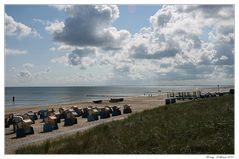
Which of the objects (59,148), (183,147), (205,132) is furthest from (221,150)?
(59,148)

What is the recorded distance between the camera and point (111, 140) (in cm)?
1197

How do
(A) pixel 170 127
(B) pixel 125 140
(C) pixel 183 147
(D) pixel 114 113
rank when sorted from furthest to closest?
(D) pixel 114 113
(A) pixel 170 127
(B) pixel 125 140
(C) pixel 183 147

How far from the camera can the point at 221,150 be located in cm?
923

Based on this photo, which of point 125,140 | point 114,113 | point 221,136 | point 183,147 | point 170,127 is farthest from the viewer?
point 114,113

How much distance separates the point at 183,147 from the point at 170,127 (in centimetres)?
349
